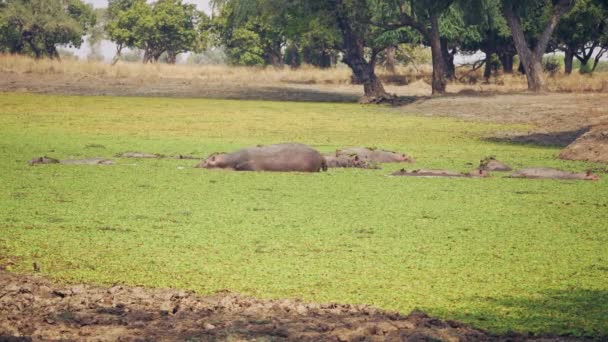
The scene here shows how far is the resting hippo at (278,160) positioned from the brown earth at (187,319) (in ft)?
22.5

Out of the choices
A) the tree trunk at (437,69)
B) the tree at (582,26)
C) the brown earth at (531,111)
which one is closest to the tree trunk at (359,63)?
the tree trunk at (437,69)

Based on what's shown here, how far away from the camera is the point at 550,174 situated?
12.5 metres

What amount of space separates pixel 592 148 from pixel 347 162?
436 cm

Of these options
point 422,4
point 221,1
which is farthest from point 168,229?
point 221,1

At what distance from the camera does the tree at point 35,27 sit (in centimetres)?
6794

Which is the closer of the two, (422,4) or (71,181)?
(71,181)

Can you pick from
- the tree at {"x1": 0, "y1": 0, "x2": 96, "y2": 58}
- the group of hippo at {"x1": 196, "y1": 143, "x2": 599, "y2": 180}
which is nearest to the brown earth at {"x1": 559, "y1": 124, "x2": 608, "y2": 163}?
the group of hippo at {"x1": 196, "y1": 143, "x2": 599, "y2": 180}

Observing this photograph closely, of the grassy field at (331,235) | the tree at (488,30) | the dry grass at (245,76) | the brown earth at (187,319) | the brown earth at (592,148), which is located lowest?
the dry grass at (245,76)

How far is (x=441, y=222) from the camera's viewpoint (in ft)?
28.1

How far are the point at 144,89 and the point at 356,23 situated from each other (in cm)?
954

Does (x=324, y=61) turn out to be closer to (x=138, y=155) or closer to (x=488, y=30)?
(x=488, y=30)

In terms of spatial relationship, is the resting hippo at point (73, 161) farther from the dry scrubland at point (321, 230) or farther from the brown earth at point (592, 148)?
the brown earth at point (592, 148)

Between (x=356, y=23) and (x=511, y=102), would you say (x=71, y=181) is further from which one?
(x=356, y=23)

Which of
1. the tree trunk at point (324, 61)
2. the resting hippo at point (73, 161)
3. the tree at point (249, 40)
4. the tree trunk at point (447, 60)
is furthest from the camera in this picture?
the tree at point (249, 40)
